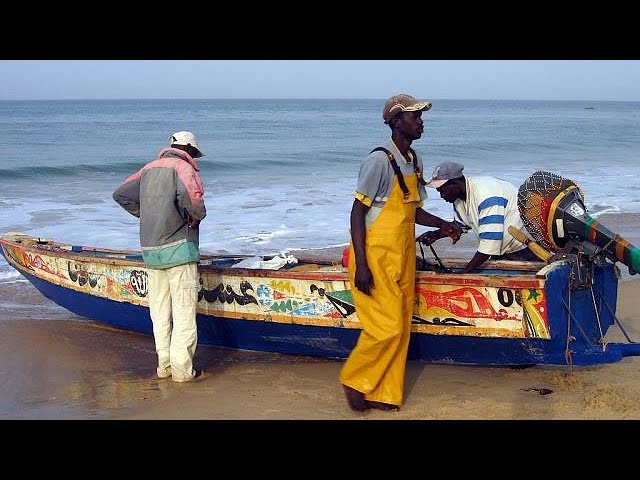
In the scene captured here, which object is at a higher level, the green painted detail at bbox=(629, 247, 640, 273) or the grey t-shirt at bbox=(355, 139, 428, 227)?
the grey t-shirt at bbox=(355, 139, 428, 227)

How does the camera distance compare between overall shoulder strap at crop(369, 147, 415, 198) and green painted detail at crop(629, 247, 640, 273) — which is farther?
green painted detail at crop(629, 247, 640, 273)

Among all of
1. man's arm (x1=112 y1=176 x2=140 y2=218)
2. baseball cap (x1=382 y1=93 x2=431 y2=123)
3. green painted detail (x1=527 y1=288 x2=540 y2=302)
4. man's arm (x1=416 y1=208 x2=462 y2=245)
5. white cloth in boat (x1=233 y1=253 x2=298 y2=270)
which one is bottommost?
white cloth in boat (x1=233 y1=253 x2=298 y2=270)

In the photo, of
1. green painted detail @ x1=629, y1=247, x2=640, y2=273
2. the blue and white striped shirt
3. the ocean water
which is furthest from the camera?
the ocean water

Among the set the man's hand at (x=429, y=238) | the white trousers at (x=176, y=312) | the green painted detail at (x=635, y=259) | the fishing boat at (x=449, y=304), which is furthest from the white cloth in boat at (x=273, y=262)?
the green painted detail at (x=635, y=259)

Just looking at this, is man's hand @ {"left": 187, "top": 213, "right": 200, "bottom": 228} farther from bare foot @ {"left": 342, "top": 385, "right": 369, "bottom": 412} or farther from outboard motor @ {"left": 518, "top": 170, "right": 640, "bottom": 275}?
outboard motor @ {"left": 518, "top": 170, "right": 640, "bottom": 275}

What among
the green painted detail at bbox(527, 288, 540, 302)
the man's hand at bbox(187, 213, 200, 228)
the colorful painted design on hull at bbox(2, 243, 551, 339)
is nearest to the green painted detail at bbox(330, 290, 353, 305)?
the colorful painted design on hull at bbox(2, 243, 551, 339)

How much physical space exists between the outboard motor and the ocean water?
18.1 feet

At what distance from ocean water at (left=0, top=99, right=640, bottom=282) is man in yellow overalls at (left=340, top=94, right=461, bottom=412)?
551 cm

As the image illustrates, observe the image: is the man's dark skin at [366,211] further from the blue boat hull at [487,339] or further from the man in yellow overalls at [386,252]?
the blue boat hull at [487,339]

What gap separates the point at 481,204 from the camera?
220 inches

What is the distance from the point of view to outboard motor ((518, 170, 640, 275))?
5.32 metres

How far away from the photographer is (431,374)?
5879 millimetres

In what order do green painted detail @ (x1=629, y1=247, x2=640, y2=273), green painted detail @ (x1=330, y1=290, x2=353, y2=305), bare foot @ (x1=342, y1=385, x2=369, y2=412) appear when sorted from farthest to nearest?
1. green painted detail @ (x1=330, y1=290, x2=353, y2=305)
2. green painted detail @ (x1=629, y1=247, x2=640, y2=273)
3. bare foot @ (x1=342, y1=385, x2=369, y2=412)

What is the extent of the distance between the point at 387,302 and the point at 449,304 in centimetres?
78
